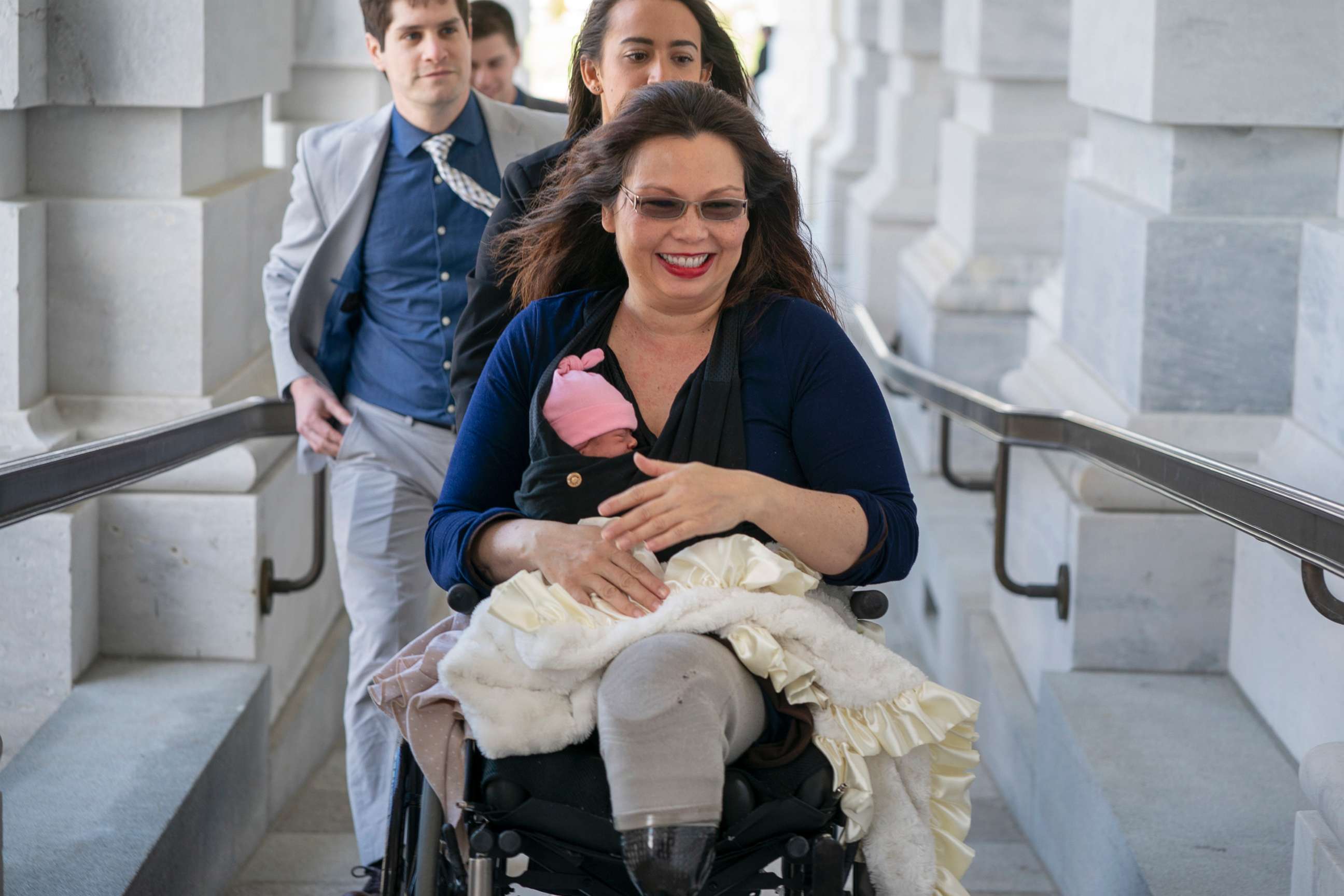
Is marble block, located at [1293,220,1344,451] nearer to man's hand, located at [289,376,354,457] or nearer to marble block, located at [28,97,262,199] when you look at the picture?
man's hand, located at [289,376,354,457]

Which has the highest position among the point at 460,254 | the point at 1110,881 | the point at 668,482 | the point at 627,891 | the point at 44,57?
the point at 44,57

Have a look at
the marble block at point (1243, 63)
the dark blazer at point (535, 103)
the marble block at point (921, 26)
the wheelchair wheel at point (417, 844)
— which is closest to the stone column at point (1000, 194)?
the marble block at point (921, 26)

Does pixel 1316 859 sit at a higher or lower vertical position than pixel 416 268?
lower

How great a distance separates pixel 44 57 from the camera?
361 cm

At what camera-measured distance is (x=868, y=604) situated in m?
2.44

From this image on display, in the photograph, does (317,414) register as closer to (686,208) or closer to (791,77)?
(686,208)

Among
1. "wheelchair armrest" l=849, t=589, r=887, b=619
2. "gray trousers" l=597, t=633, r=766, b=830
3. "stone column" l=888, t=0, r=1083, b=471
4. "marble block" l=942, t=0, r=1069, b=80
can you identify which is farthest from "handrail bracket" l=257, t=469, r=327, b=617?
"marble block" l=942, t=0, r=1069, b=80

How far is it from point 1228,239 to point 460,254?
175 cm

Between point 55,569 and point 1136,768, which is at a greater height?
point 55,569

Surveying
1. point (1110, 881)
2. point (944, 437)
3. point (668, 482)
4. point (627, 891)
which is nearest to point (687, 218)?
point (668, 482)

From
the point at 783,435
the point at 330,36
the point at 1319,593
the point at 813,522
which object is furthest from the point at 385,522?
the point at 330,36

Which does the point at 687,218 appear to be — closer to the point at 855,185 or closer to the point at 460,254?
the point at 460,254

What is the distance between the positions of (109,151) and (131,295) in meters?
0.33

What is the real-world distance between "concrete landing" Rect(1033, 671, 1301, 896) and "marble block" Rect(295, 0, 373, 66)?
371 centimetres
